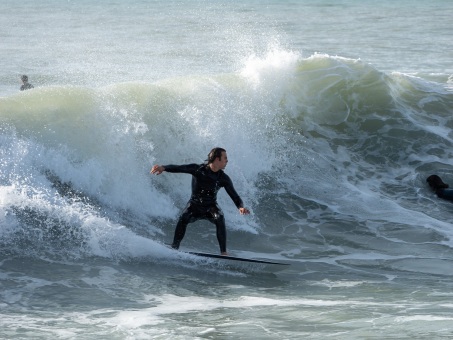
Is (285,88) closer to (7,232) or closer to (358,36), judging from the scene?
(7,232)

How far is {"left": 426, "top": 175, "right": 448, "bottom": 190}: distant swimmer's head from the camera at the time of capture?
15051 mm

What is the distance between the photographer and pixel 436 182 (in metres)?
15.1

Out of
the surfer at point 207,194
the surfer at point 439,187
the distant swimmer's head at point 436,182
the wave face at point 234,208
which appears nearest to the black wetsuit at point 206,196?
the surfer at point 207,194

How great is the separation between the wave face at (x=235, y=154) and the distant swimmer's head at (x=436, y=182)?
0.17m

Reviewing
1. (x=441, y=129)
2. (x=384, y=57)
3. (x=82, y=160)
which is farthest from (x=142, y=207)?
(x=384, y=57)

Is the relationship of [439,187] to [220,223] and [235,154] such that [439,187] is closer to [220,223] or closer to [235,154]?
[235,154]

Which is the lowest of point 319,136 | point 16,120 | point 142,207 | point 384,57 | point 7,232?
point 7,232

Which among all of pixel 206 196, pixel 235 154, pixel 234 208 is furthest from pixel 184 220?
pixel 235 154

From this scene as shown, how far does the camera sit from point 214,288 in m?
9.68

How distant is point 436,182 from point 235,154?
359cm

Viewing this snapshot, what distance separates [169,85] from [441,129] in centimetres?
607

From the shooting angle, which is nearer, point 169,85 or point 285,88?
point 169,85

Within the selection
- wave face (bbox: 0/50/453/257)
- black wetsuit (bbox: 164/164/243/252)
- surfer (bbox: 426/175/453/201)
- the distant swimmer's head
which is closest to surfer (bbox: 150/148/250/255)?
black wetsuit (bbox: 164/164/243/252)

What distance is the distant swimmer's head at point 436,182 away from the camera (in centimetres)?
1505
